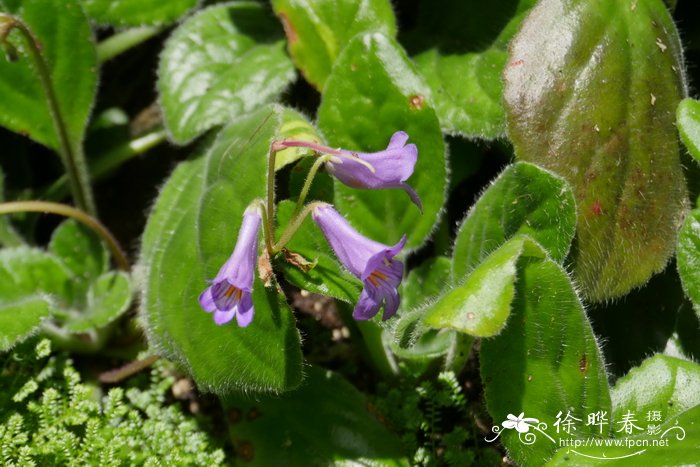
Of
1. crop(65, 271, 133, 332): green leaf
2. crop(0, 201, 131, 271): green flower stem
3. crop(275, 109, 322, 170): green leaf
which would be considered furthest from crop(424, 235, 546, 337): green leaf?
crop(0, 201, 131, 271): green flower stem

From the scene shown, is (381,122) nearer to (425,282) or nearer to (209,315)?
(425,282)

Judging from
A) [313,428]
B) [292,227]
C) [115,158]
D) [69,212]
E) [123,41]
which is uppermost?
[292,227]

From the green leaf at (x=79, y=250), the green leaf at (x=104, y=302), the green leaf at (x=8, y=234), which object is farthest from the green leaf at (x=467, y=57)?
the green leaf at (x=8, y=234)

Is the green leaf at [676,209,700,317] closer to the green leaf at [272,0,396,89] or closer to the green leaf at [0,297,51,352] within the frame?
the green leaf at [272,0,396,89]

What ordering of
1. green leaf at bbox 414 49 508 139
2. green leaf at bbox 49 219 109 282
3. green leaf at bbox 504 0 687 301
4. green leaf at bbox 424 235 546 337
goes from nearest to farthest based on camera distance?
green leaf at bbox 424 235 546 337, green leaf at bbox 504 0 687 301, green leaf at bbox 414 49 508 139, green leaf at bbox 49 219 109 282

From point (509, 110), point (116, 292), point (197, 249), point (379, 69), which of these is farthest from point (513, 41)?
point (116, 292)

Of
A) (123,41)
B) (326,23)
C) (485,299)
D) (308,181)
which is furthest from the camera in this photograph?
(123,41)

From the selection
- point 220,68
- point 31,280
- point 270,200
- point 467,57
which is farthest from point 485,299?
point 31,280
